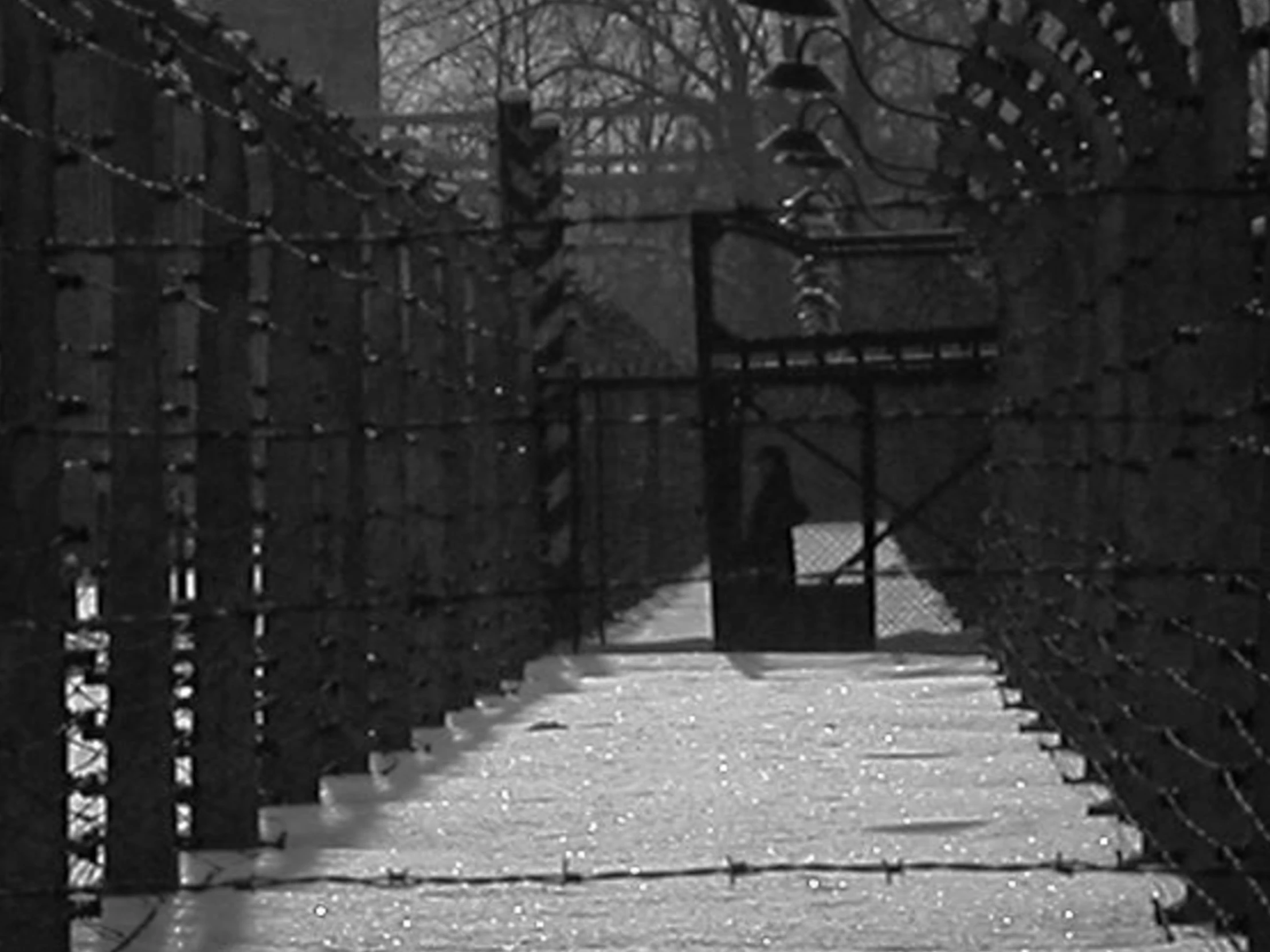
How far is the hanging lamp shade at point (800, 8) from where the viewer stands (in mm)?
17797

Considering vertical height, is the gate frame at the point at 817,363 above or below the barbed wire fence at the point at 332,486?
above

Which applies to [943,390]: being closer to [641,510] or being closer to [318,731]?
[641,510]

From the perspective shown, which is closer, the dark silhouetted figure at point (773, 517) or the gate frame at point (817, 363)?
the gate frame at point (817, 363)

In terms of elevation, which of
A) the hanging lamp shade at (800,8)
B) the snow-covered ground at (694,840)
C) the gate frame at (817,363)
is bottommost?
the snow-covered ground at (694,840)

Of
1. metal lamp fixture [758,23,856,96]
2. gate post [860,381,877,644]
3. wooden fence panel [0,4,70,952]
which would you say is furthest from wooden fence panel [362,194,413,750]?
gate post [860,381,877,644]

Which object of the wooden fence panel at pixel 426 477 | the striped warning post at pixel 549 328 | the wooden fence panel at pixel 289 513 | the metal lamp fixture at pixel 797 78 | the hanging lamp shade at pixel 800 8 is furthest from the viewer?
the striped warning post at pixel 549 328

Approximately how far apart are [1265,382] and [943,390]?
24651 millimetres

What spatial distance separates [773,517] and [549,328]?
10.2 feet

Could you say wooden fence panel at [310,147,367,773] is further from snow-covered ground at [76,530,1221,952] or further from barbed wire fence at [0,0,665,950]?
snow-covered ground at [76,530,1221,952]

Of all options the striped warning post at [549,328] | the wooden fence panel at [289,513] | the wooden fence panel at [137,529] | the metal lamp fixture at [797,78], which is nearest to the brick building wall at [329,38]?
the striped warning post at [549,328]

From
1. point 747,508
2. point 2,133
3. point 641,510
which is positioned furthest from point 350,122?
point 747,508

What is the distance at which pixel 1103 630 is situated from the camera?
1270 cm

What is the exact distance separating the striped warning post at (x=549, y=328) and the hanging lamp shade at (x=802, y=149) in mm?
1773

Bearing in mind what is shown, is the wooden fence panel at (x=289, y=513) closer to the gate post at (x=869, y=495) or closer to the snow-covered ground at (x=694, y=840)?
the snow-covered ground at (x=694, y=840)
